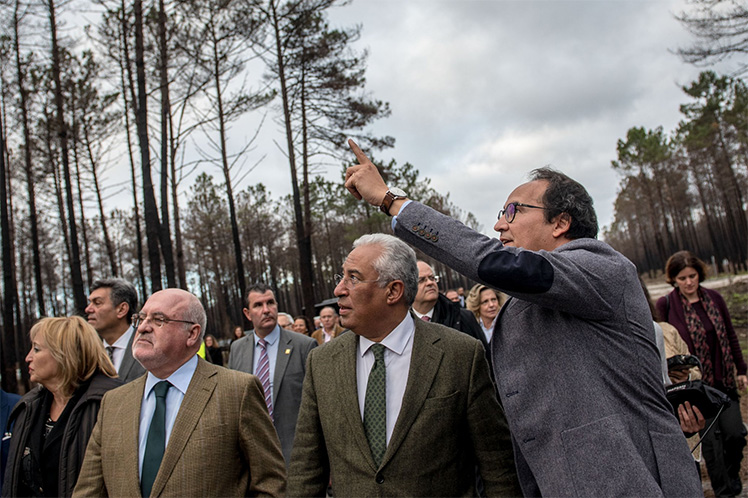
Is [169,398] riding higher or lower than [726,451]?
higher

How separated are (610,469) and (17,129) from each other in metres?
17.9

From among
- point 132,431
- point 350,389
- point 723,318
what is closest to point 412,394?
point 350,389

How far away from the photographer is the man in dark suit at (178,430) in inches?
91.0

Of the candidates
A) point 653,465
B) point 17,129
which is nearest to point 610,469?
point 653,465

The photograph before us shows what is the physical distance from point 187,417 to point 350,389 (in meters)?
0.82

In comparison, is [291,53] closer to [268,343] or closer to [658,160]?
[268,343]

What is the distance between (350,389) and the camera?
2217 mm

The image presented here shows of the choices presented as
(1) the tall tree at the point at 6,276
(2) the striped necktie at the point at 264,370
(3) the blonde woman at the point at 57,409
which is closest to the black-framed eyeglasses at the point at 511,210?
(3) the blonde woman at the point at 57,409

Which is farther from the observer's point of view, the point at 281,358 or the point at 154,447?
the point at 281,358

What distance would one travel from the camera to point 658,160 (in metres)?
36.1

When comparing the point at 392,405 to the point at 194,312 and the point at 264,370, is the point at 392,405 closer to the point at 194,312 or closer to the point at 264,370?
the point at 194,312

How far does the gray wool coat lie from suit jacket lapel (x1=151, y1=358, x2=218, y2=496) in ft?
4.71

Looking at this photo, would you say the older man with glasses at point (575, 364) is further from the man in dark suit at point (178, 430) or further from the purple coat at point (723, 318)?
the purple coat at point (723, 318)

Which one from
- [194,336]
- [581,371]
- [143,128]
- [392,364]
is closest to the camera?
[581,371]
